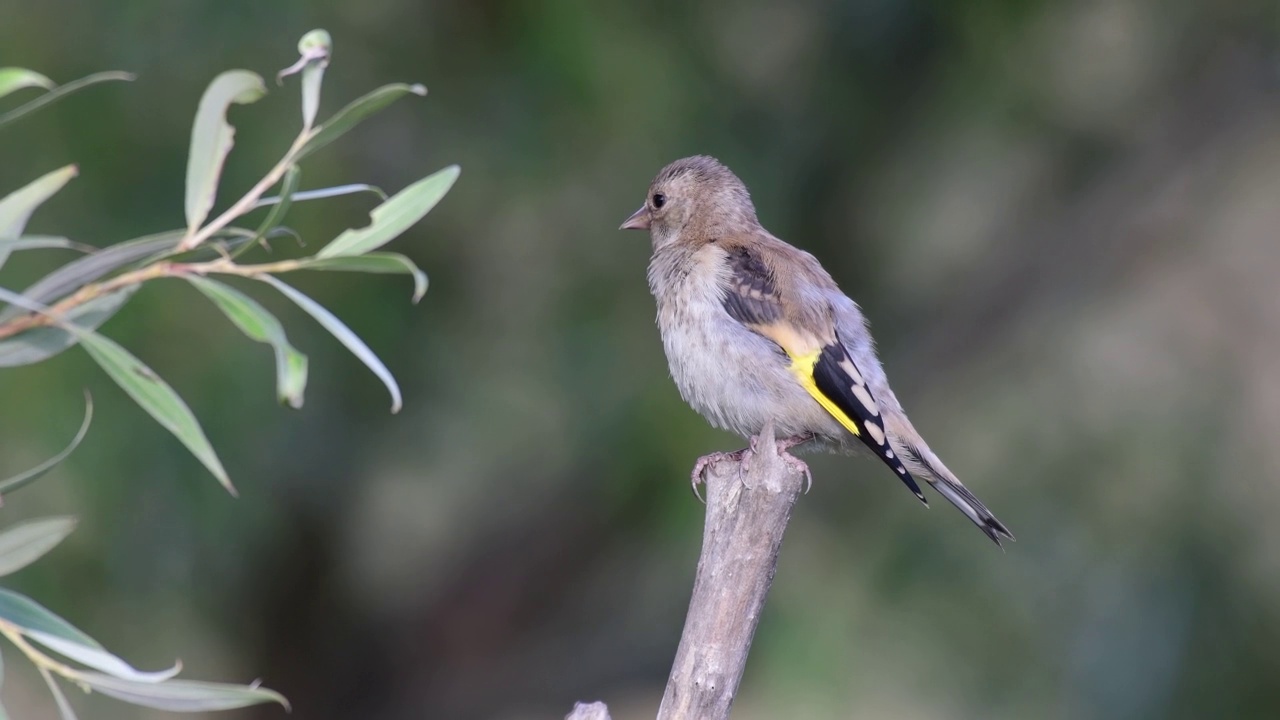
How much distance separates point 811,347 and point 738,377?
0.24 m

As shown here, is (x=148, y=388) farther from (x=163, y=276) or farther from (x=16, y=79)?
(x=16, y=79)

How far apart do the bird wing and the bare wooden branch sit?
3.71 feet

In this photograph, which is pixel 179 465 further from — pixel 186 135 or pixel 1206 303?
pixel 1206 303

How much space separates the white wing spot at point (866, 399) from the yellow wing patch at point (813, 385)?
73 millimetres

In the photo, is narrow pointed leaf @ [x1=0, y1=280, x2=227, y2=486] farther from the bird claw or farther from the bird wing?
the bird wing

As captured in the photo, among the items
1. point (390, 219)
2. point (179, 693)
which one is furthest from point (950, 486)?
point (179, 693)

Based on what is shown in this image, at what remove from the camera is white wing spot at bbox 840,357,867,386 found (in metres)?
4.16

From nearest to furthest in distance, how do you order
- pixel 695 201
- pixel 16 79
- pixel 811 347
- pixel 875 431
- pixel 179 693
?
pixel 16 79
pixel 179 693
pixel 875 431
pixel 811 347
pixel 695 201

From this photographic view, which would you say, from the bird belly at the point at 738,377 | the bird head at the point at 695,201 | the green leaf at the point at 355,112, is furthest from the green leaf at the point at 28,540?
the bird head at the point at 695,201

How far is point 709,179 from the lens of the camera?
4.98 m

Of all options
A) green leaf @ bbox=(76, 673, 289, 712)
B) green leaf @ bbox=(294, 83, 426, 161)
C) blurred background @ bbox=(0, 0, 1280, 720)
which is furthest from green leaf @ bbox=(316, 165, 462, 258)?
blurred background @ bbox=(0, 0, 1280, 720)

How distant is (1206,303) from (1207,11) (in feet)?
5.60

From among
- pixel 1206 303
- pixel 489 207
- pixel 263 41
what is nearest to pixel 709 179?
pixel 489 207

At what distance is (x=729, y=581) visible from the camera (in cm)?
269
